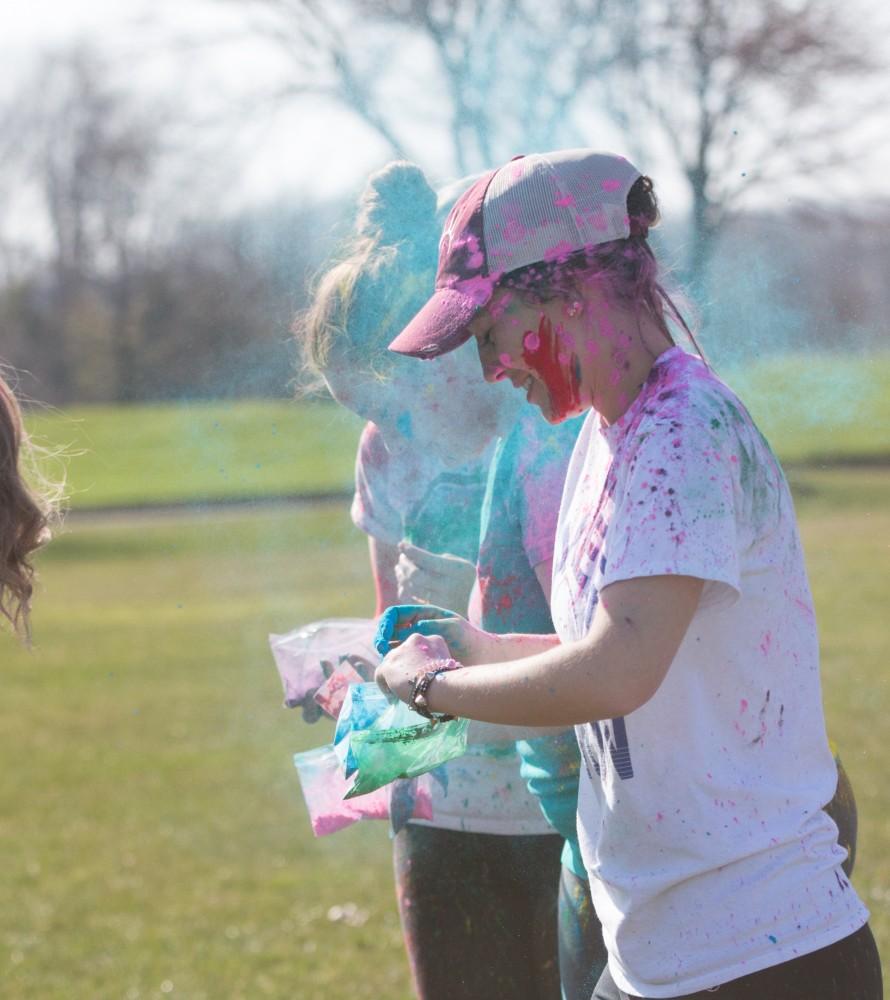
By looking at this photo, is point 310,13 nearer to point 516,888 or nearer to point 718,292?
point 718,292

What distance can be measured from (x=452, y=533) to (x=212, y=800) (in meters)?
3.26

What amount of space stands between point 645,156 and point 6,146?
9.61 m

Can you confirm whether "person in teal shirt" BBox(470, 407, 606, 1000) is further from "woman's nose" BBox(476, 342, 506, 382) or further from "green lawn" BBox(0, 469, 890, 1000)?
"green lawn" BBox(0, 469, 890, 1000)

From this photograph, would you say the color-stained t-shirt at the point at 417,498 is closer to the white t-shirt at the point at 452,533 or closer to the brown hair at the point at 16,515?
the white t-shirt at the point at 452,533

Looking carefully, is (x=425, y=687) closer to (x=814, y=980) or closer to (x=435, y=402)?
(x=814, y=980)

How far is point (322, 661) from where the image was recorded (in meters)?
2.02

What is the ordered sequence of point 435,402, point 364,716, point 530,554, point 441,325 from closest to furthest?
point 441,325, point 364,716, point 530,554, point 435,402

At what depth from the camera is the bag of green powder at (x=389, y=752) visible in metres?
1.47

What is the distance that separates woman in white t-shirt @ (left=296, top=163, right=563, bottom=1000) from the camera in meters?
2.00

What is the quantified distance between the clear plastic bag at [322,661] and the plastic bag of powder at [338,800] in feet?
0.26

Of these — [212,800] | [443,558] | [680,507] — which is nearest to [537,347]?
[680,507]

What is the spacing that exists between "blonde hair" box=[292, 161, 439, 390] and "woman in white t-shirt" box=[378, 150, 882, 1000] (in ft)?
2.04

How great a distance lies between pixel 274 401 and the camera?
2.79 metres

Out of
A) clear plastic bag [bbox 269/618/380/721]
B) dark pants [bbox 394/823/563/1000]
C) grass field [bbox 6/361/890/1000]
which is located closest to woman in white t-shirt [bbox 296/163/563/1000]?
dark pants [bbox 394/823/563/1000]
